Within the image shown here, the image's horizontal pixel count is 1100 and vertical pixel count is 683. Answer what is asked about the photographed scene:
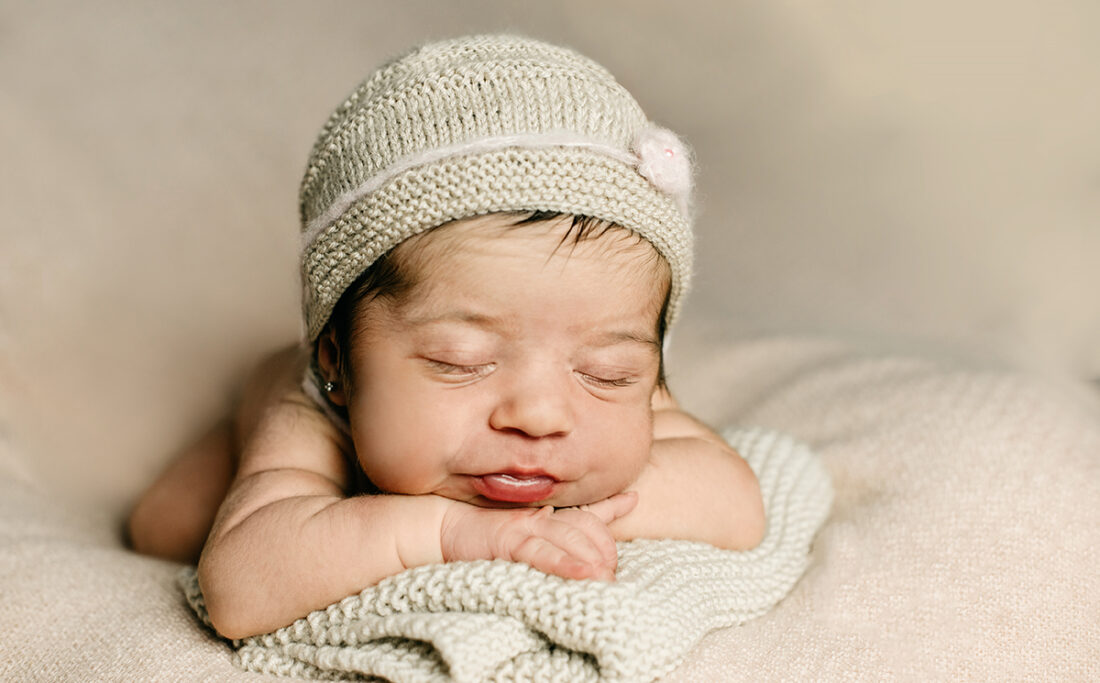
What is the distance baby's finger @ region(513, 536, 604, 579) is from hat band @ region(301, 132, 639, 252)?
1.64 feet

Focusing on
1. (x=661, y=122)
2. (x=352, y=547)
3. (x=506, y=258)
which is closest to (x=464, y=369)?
(x=506, y=258)

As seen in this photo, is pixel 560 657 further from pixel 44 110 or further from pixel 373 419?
pixel 44 110

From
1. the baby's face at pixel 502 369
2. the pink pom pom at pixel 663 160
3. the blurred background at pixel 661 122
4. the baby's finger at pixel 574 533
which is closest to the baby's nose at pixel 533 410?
the baby's face at pixel 502 369

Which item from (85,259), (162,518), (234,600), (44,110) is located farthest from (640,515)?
(44,110)

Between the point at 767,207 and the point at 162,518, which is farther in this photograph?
the point at 767,207

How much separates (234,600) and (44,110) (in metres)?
1.50

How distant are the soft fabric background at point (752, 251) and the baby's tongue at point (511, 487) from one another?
0.39 metres

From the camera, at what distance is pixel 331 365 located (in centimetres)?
151

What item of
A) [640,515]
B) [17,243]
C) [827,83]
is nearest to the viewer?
[640,515]

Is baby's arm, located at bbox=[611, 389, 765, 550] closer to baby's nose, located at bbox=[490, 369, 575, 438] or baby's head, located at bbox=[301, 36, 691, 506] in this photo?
baby's head, located at bbox=[301, 36, 691, 506]

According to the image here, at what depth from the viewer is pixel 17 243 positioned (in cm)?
212

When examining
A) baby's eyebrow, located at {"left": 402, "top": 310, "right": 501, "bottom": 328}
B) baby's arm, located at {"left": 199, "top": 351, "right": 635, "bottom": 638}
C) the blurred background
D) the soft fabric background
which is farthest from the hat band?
the blurred background

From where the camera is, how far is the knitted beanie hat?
129 cm

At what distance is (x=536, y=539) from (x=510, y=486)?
10 centimetres
